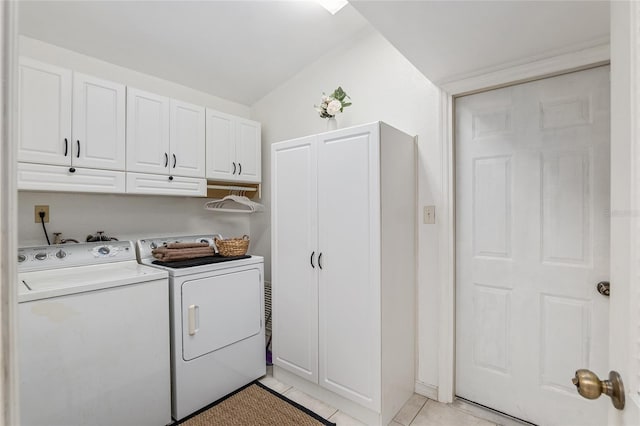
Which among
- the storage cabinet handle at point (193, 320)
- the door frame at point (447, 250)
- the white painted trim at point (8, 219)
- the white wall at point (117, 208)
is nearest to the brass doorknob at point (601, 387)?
the white painted trim at point (8, 219)

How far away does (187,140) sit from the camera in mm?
2531

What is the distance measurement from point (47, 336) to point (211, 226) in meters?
1.68

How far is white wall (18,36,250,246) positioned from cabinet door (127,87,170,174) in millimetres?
397

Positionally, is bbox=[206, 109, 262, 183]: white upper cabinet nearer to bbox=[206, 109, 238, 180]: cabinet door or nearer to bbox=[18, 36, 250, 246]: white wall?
bbox=[206, 109, 238, 180]: cabinet door

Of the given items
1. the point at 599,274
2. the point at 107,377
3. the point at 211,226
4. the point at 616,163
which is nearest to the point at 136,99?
the point at 211,226

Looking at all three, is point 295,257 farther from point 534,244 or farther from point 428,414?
point 534,244

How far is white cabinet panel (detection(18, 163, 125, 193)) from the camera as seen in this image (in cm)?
181

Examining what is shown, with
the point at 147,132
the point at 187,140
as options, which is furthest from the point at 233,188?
the point at 147,132

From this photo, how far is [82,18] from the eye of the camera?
202 centimetres

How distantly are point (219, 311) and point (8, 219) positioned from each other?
1969 millimetres

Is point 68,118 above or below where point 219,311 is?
above

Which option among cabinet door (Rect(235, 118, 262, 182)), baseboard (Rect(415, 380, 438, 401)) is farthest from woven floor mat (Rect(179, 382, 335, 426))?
cabinet door (Rect(235, 118, 262, 182))

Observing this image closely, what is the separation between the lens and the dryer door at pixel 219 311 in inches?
80.4

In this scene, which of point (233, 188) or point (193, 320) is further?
point (233, 188)
